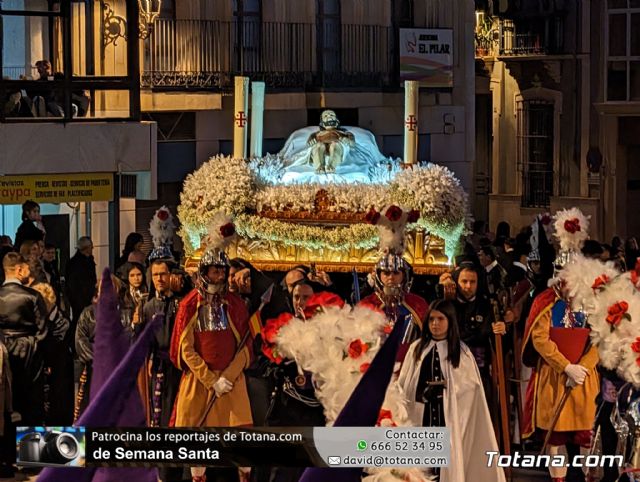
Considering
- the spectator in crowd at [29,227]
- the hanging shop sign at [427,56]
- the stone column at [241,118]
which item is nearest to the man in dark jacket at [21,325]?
the spectator in crowd at [29,227]

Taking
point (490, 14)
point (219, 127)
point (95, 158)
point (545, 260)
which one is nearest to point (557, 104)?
point (490, 14)

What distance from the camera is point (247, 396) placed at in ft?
43.8

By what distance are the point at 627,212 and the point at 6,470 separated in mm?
18740

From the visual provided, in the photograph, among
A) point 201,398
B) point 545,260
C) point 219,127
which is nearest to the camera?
point 201,398

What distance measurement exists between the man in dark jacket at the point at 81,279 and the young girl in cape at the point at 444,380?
5.43m

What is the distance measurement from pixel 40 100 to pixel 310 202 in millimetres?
2908

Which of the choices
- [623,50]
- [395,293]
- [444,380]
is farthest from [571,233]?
[623,50]

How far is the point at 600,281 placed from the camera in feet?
41.6

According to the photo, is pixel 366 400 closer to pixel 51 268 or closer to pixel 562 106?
pixel 51 268

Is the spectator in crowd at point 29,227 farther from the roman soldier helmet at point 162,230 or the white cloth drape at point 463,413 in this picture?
the white cloth drape at point 463,413

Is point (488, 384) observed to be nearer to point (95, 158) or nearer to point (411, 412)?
point (411, 412)

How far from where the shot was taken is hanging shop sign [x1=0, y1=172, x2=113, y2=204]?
1908cm

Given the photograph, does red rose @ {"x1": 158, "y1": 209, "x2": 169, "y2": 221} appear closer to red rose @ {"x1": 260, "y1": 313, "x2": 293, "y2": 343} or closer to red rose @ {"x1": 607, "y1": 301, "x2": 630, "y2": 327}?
red rose @ {"x1": 260, "y1": 313, "x2": 293, "y2": 343}

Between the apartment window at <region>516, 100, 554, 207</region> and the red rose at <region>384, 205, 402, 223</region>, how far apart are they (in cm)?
1886
